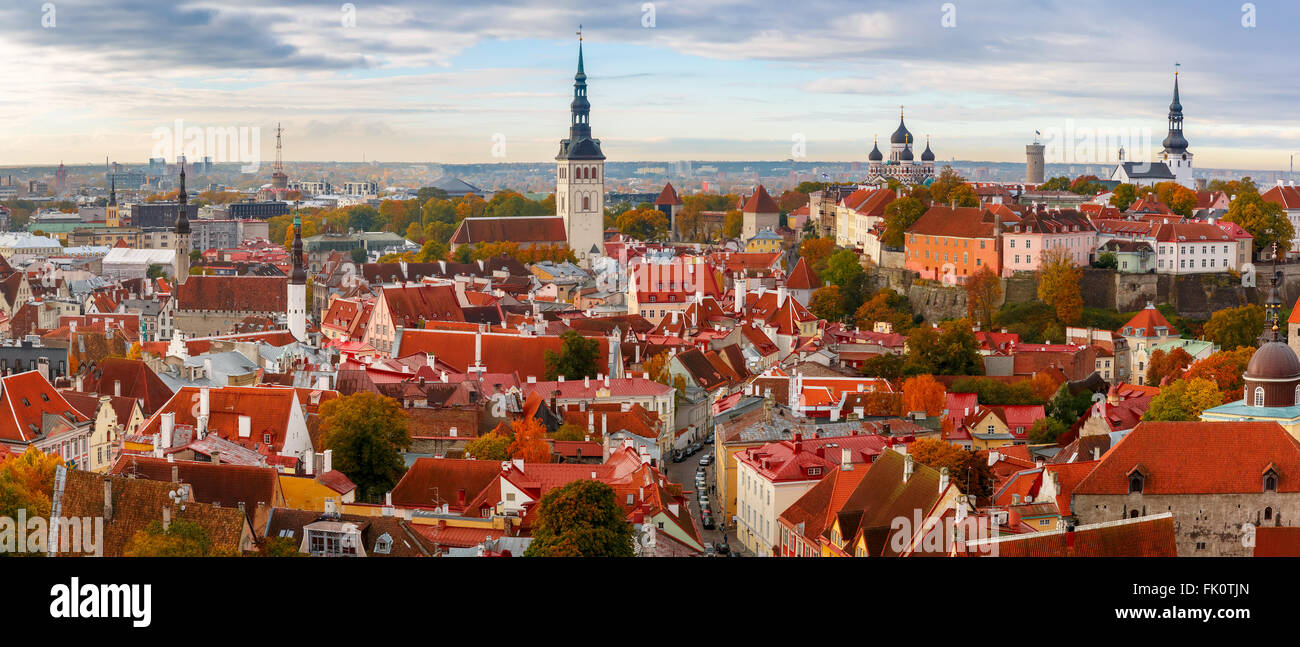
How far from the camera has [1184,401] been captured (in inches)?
926

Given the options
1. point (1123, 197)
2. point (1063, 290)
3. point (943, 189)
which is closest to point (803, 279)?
point (943, 189)

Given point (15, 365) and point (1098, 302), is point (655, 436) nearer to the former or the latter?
point (15, 365)

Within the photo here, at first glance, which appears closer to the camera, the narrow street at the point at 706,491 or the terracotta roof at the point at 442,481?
the terracotta roof at the point at 442,481

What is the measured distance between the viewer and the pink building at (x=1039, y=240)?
120ft

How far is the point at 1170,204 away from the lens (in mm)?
41969

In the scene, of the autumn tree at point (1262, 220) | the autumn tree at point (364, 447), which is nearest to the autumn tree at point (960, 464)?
the autumn tree at point (364, 447)

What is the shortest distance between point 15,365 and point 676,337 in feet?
43.4

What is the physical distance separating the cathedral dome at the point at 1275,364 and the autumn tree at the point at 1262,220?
752 inches

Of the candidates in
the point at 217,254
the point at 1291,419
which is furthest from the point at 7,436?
the point at 217,254

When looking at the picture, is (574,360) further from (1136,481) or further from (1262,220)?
(1262,220)

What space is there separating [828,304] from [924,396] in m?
13.6

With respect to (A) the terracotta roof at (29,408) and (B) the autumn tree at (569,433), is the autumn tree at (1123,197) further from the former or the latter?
(A) the terracotta roof at (29,408)

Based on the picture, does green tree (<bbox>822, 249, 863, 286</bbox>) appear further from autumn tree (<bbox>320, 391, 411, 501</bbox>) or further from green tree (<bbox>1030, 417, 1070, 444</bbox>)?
autumn tree (<bbox>320, 391, 411, 501</bbox>)
